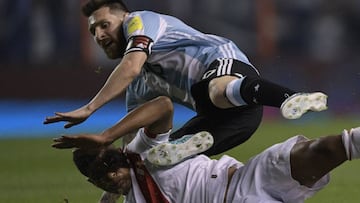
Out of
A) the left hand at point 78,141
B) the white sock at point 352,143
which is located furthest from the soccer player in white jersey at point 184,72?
the white sock at point 352,143

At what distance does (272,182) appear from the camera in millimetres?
5969

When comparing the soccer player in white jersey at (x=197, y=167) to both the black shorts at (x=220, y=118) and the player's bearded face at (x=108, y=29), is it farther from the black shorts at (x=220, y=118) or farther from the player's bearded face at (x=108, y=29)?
the player's bearded face at (x=108, y=29)

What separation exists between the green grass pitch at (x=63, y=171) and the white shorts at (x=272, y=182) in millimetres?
1273

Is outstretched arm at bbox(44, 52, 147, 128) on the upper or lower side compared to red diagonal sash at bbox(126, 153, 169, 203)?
upper

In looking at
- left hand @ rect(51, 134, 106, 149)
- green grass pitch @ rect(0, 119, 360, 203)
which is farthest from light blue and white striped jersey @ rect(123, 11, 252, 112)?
left hand @ rect(51, 134, 106, 149)

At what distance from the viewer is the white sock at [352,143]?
5641 millimetres

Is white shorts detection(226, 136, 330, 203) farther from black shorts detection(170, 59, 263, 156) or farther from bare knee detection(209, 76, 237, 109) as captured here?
black shorts detection(170, 59, 263, 156)

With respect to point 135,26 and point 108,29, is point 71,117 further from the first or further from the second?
point 108,29

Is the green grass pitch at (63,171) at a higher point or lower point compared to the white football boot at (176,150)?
lower

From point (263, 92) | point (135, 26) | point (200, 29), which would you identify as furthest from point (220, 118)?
point (200, 29)

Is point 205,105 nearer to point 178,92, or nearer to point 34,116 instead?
point 178,92

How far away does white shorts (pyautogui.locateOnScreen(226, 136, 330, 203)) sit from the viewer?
5.91 metres

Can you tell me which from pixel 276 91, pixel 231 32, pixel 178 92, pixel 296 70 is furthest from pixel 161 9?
pixel 276 91

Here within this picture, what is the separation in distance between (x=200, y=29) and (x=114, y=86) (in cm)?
1147
